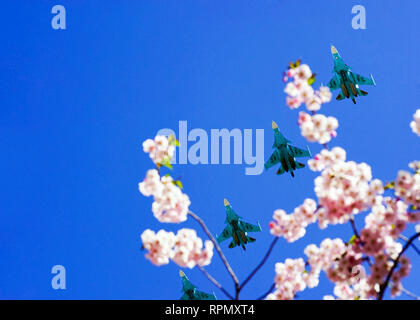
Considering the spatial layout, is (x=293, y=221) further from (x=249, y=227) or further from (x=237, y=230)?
(x=249, y=227)

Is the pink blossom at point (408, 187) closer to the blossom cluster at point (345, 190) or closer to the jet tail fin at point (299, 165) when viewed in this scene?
the blossom cluster at point (345, 190)

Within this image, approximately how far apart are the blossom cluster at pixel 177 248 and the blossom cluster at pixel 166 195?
19 cm

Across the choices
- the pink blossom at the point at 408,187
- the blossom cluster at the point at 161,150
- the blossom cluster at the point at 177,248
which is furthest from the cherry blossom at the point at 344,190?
the blossom cluster at the point at 161,150

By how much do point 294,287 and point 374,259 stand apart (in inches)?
40.4

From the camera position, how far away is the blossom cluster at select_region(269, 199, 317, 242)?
4.19 metres

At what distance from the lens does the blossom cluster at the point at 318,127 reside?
418 centimetres

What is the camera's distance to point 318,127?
13.7ft

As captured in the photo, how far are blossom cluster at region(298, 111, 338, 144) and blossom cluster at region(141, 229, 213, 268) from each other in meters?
1.44

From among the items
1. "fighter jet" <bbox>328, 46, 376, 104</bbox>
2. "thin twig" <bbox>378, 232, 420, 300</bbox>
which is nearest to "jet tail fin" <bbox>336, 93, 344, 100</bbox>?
"fighter jet" <bbox>328, 46, 376, 104</bbox>

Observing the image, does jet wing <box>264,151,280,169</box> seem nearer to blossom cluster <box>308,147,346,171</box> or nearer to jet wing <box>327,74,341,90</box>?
Result: jet wing <box>327,74,341,90</box>
